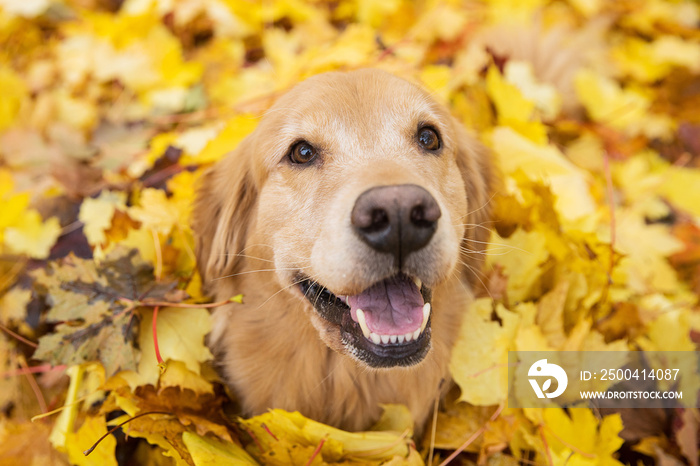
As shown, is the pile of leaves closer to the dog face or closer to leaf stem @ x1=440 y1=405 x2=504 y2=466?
leaf stem @ x1=440 y1=405 x2=504 y2=466

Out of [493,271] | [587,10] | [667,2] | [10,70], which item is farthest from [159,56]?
[667,2]

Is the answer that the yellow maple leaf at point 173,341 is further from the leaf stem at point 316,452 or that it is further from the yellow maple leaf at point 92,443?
the leaf stem at point 316,452

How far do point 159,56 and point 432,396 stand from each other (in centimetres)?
324

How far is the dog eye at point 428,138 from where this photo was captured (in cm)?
227

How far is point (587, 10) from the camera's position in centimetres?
446

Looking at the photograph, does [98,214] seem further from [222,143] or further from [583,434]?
[583,434]

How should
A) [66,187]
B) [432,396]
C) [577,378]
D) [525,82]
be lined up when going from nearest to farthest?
[577,378] < [432,396] < [66,187] < [525,82]

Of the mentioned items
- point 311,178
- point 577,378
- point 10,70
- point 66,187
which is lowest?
point 577,378

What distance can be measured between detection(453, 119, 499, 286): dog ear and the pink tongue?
0.58m

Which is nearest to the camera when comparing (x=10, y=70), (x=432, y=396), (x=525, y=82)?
(x=432, y=396)

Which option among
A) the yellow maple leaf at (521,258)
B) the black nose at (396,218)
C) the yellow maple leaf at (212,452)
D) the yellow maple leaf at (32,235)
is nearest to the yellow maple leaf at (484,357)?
the yellow maple leaf at (521,258)

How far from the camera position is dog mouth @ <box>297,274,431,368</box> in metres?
1.88

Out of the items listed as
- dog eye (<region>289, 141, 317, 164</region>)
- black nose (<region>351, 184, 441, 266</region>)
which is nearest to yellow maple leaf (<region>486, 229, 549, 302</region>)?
black nose (<region>351, 184, 441, 266</region>)

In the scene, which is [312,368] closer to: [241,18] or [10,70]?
[241,18]
